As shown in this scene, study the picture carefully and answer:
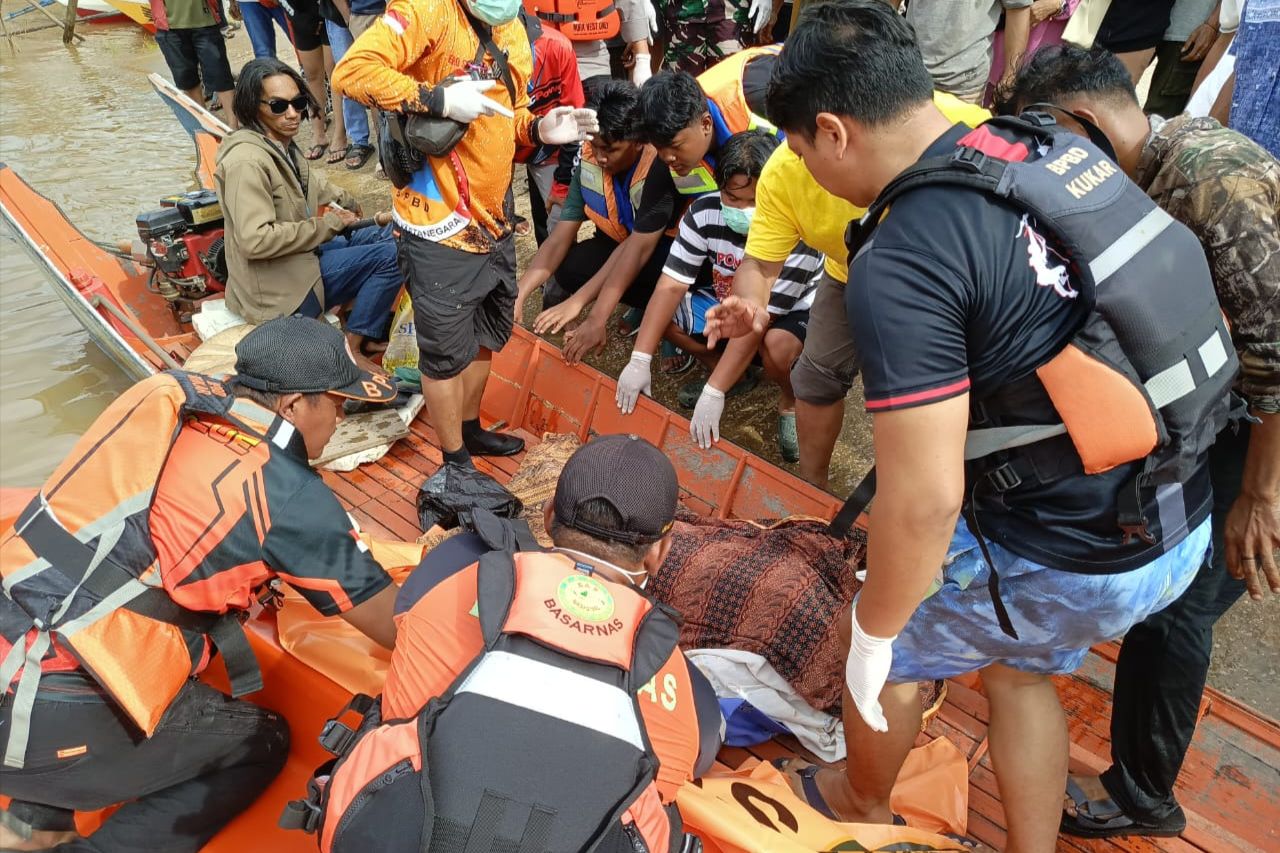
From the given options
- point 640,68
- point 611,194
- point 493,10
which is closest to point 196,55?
point 640,68

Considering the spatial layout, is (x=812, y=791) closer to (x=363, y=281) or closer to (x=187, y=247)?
(x=363, y=281)

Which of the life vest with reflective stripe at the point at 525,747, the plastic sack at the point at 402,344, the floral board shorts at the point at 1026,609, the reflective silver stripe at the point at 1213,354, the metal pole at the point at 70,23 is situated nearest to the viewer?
the life vest with reflective stripe at the point at 525,747

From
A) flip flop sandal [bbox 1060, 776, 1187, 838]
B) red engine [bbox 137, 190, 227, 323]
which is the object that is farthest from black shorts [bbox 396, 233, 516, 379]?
flip flop sandal [bbox 1060, 776, 1187, 838]

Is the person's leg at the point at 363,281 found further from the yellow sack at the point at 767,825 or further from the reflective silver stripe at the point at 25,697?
the yellow sack at the point at 767,825

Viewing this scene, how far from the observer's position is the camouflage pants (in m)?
5.93

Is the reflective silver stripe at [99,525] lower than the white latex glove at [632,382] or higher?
higher

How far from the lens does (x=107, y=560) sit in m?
1.80

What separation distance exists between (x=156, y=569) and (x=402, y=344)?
2.49m

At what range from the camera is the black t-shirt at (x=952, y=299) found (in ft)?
4.24

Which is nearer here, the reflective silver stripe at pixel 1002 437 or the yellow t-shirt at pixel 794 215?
the reflective silver stripe at pixel 1002 437

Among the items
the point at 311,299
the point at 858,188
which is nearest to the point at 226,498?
the point at 858,188


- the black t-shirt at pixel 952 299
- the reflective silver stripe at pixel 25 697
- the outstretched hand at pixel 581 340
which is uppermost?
the black t-shirt at pixel 952 299

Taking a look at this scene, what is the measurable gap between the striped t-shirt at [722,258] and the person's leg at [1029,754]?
220cm

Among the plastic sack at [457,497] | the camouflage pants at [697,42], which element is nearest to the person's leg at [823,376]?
the plastic sack at [457,497]
